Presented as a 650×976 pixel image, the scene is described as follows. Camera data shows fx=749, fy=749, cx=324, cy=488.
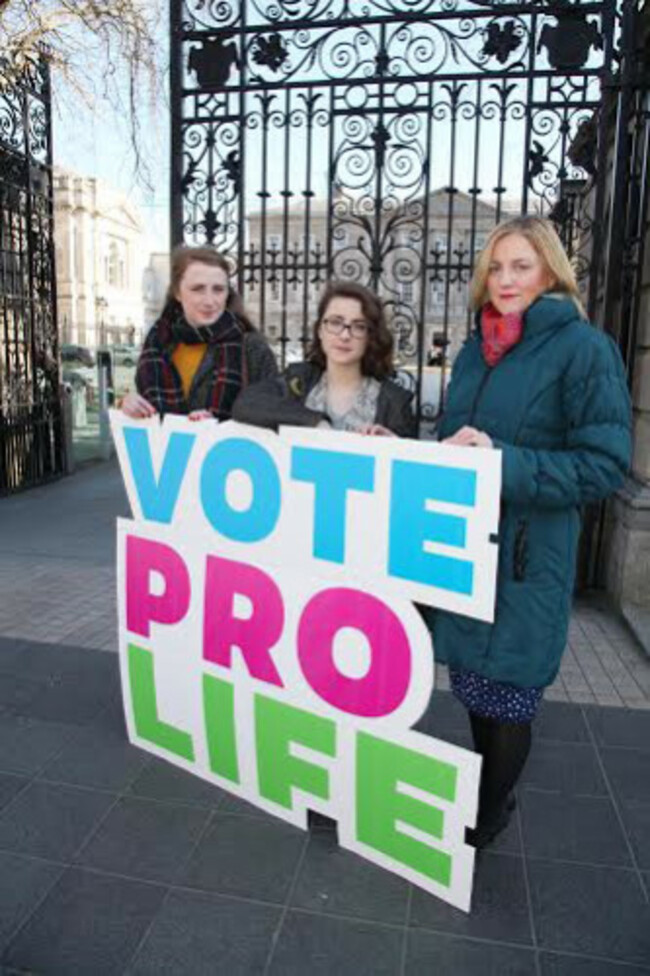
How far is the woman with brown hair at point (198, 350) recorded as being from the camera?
2773 mm

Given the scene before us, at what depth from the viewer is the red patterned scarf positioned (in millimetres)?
2096

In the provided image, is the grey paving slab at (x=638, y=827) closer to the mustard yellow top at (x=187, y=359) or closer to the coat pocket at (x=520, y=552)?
the coat pocket at (x=520, y=552)

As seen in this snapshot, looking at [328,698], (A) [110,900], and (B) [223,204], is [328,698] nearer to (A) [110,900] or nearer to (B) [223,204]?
(A) [110,900]

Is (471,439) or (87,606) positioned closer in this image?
(471,439)

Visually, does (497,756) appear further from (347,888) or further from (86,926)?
(86,926)

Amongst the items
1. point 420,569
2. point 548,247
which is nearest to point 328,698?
point 420,569

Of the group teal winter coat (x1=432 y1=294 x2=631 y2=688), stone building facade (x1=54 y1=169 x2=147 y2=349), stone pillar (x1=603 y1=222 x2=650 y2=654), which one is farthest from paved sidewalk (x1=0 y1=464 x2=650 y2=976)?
stone building facade (x1=54 y1=169 x2=147 y2=349)

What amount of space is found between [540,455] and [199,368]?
1.38 m

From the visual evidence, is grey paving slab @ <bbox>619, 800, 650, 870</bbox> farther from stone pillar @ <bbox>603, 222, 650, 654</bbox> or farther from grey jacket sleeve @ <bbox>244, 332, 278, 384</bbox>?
grey jacket sleeve @ <bbox>244, 332, 278, 384</bbox>

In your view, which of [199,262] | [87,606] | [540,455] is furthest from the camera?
[87,606]

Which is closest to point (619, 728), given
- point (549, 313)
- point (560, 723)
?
point (560, 723)

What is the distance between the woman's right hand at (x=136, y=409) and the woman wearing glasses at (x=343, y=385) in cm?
45

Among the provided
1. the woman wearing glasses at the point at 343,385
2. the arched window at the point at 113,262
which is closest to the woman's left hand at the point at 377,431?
the woman wearing glasses at the point at 343,385

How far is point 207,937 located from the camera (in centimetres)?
213
